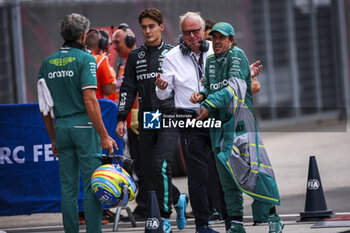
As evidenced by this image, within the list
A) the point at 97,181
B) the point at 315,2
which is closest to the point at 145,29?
the point at 97,181

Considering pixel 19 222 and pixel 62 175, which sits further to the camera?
pixel 19 222

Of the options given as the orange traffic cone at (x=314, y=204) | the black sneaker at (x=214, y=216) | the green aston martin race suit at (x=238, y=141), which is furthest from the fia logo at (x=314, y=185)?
the green aston martin race suit at (x=238, y=141)

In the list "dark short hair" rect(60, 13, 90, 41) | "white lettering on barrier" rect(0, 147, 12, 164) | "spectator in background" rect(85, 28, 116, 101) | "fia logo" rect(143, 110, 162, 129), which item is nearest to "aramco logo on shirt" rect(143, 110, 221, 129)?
"fia logo" rect(143, 110, 162, 129)

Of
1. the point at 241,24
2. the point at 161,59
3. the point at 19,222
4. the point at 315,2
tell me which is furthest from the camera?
the point at 315,2

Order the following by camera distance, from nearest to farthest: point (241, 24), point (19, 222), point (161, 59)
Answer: point (161, 59), point (19, 222), point (241, 24)

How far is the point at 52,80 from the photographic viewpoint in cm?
667

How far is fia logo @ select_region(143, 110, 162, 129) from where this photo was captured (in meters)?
→ 7.54

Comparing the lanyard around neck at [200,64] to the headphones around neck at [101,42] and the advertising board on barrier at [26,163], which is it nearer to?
the advertising board on barrier at [26,163]

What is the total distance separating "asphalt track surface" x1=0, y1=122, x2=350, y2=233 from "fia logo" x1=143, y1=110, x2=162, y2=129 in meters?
1.11

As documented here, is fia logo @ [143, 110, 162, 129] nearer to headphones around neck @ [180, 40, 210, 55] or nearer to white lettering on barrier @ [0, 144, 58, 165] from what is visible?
headphones around neck @ [180, 40, 210, 55]

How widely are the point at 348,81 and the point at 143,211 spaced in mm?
14415

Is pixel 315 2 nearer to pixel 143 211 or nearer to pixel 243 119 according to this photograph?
pixel 143 211

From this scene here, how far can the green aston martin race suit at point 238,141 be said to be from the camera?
21.3ft

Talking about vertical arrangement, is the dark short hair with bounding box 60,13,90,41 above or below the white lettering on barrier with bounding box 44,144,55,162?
above
